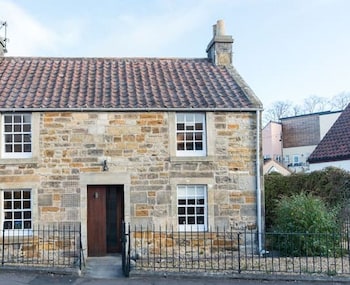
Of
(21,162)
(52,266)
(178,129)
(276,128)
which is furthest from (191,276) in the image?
(276,128)

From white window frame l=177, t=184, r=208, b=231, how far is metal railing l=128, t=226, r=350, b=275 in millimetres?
370

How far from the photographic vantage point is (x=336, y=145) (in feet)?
70.9

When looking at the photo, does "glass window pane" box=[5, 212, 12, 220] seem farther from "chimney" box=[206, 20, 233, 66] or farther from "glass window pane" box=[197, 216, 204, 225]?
"chimney" box=[206, 20, 233, 66]

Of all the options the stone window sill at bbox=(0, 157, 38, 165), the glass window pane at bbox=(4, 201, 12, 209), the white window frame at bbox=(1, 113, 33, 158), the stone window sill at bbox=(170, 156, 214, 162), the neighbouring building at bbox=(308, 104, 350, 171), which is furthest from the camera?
the neighbouring building at bbox=(308, 104, 350, 171)

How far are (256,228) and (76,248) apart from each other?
5.60m

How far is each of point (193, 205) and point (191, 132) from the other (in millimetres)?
2332

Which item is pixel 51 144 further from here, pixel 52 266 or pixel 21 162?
pixel 52 266

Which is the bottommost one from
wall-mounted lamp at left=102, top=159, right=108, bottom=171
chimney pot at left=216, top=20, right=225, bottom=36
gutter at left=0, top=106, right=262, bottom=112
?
wall-mounted lamp at left=102, top=159, right=108, bottom=171

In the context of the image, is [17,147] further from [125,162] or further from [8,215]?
[125,162]

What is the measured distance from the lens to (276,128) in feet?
167

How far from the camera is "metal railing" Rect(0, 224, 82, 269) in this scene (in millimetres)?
13805

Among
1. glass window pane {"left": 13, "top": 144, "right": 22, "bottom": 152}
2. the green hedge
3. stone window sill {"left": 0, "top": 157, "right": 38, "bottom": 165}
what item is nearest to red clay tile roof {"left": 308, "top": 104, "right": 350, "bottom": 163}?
the green hedge

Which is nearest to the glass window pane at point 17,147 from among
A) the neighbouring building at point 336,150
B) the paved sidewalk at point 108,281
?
the paved sidewalk at point 108,281

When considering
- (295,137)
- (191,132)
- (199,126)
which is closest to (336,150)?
(199,126)
